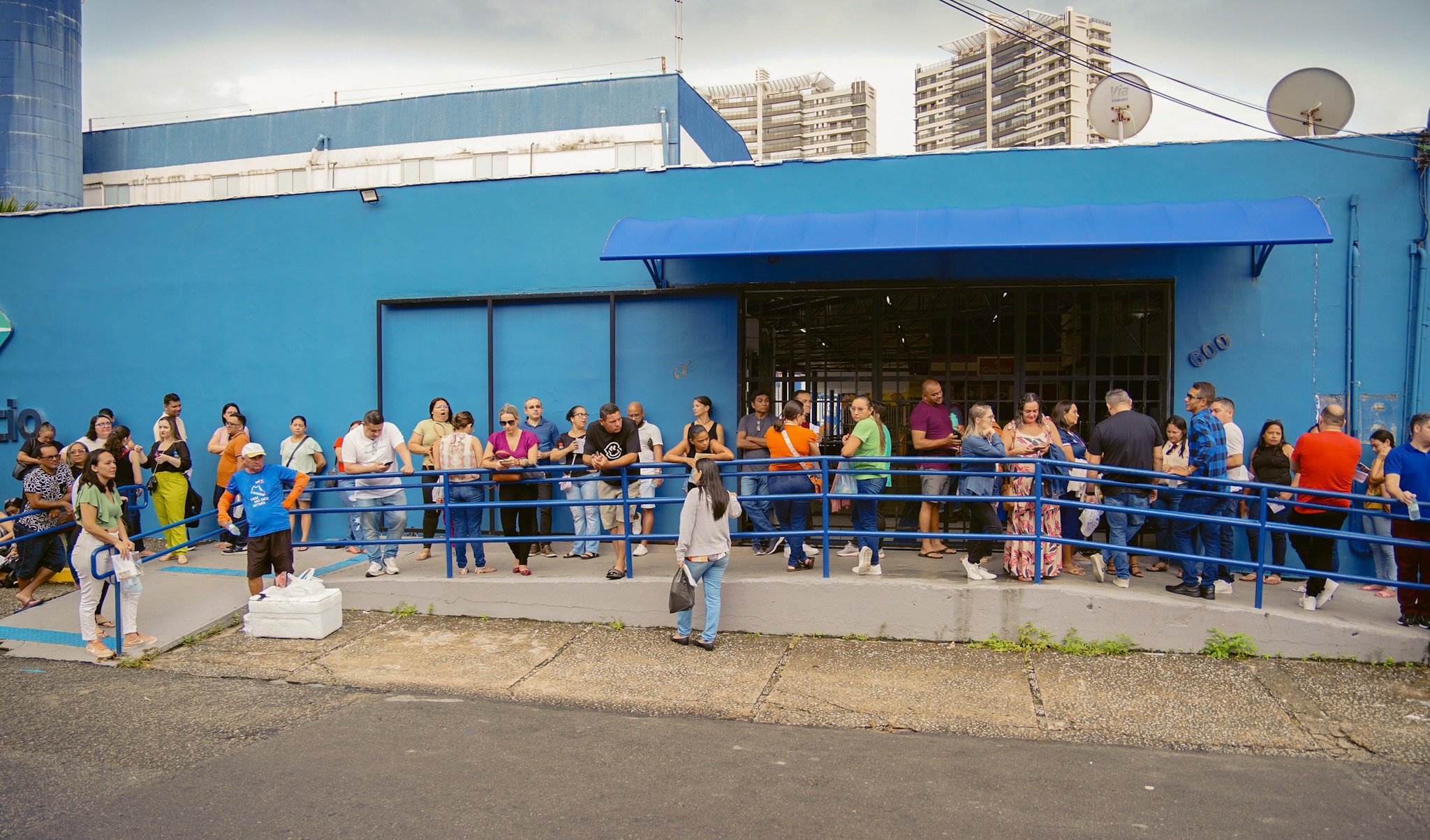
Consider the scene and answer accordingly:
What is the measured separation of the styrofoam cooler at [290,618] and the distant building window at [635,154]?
812 inches

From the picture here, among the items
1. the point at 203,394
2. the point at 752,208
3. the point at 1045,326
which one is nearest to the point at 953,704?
the point at 1045,326

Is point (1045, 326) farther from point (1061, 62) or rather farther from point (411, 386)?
point (1061, 62)

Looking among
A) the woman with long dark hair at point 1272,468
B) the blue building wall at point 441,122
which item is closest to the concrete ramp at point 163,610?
the woman with long dark hair at point 1272,468

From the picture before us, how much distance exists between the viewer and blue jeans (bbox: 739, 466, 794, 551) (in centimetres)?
870

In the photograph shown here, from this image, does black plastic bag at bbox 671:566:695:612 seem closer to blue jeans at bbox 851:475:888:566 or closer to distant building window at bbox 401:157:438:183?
blue jeans at bbox 851:475:888:566

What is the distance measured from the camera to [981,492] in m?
7.75

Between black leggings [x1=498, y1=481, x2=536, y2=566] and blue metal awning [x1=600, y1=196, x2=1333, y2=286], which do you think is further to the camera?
black leggings [x1=498, y1=481, x2=536, y2=566]

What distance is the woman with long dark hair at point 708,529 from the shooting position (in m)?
6.82

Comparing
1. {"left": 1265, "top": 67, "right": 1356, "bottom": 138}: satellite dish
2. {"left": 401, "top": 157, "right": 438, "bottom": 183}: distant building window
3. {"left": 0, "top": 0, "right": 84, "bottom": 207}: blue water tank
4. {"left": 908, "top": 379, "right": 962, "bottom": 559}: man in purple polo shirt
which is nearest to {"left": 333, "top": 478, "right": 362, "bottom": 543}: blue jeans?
{"left": 908, "top": 379, "right": 962, "bottom": 559}: man in purple polo shirt

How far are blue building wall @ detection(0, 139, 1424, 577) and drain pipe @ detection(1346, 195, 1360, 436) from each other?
0.21ft

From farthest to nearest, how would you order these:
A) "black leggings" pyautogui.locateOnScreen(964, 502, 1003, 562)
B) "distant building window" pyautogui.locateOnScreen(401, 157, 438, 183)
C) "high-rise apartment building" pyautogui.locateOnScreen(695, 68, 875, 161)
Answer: "high-rise apartment building" pyautogui.locateOnScreen(695, 68, 875, 161)
"distant building window" pyautogui.locateOnScreen(401, 157, 438, 183)
"black leggings" pyautogui.locateOnScreen(964, 502, 1003, 562)

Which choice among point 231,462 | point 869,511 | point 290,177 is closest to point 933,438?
point 869,511

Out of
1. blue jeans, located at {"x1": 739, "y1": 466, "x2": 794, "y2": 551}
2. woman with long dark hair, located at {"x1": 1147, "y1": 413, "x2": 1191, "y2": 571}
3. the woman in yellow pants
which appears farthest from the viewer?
the woman in yellow pants

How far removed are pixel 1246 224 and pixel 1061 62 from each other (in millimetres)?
120556
